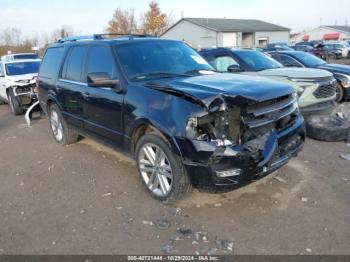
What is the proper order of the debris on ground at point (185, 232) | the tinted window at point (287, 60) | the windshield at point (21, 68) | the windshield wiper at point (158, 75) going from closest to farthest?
the debris on ground at point (185, 232) < the windshield wiper at point (158, 75) < the tinted window at point (287, 60) < the windshield at point (21, 68)

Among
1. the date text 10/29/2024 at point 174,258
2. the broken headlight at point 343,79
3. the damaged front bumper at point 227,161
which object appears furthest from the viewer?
the broken headlight at point 343,79

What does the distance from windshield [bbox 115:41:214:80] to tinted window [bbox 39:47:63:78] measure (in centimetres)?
206

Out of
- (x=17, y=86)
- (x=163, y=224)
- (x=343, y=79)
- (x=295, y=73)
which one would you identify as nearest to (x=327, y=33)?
(x=343, y=79)

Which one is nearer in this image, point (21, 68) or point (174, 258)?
point (174, 258)

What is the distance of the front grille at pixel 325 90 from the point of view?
22.8ft

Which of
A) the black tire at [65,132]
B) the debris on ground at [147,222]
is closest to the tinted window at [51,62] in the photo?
the black tire at [65,132]

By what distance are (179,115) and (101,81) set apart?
1292 mm

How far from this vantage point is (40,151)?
6500 mm

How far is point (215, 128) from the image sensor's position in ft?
11.0

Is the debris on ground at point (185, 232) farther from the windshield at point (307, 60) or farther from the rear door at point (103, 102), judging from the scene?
the windshield at point (307, 60)

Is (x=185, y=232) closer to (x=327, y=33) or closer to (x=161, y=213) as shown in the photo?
(x=161, y=213)

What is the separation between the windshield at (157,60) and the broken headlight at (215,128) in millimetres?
1245

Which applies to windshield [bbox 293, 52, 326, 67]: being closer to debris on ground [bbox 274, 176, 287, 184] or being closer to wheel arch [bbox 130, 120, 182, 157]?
debris on ground [bbox 274, 176, 287, 184]

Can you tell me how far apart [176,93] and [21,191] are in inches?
109
